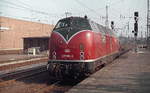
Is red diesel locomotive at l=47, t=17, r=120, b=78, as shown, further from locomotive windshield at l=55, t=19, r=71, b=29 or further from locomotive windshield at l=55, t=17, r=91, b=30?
locomotive windshield at l=55, t=19, r=71, b=29

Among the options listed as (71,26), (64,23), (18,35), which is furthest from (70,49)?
(18,35)

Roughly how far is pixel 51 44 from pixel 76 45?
139 cm

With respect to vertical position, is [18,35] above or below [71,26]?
above

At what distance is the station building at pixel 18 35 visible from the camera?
40188 mm

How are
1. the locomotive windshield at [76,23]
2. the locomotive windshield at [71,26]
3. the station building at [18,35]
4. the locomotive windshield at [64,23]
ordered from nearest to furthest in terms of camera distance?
the locomotive windshield at [71,26]
the locomotive windshield at [76,23]
the locomotive windshield at [64,23]
the station building at [18,35]

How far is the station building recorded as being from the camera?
40.2m

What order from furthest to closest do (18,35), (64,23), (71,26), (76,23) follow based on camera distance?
(18,35), (64,23), (76,23), (71,26)

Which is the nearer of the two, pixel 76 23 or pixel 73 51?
pixel 73 51

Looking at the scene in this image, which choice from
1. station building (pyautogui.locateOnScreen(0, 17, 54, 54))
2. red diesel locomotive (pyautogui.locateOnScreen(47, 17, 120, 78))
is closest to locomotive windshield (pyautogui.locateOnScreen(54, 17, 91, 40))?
red diesel locomotive (pyautogui.locateOnScreen(47, 17, 120, 78))

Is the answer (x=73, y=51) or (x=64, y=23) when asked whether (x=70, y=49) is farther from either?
(x=64, y=23)

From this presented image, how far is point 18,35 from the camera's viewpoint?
148 feet

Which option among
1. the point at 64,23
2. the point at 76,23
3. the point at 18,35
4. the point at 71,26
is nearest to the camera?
the point at 71,26

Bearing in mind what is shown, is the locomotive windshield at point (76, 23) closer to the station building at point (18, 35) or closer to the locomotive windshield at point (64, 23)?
the locomotive windshield at point (64, 23)

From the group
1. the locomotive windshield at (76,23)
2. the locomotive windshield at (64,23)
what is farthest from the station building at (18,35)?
the locomotive windshield at (76,23)
